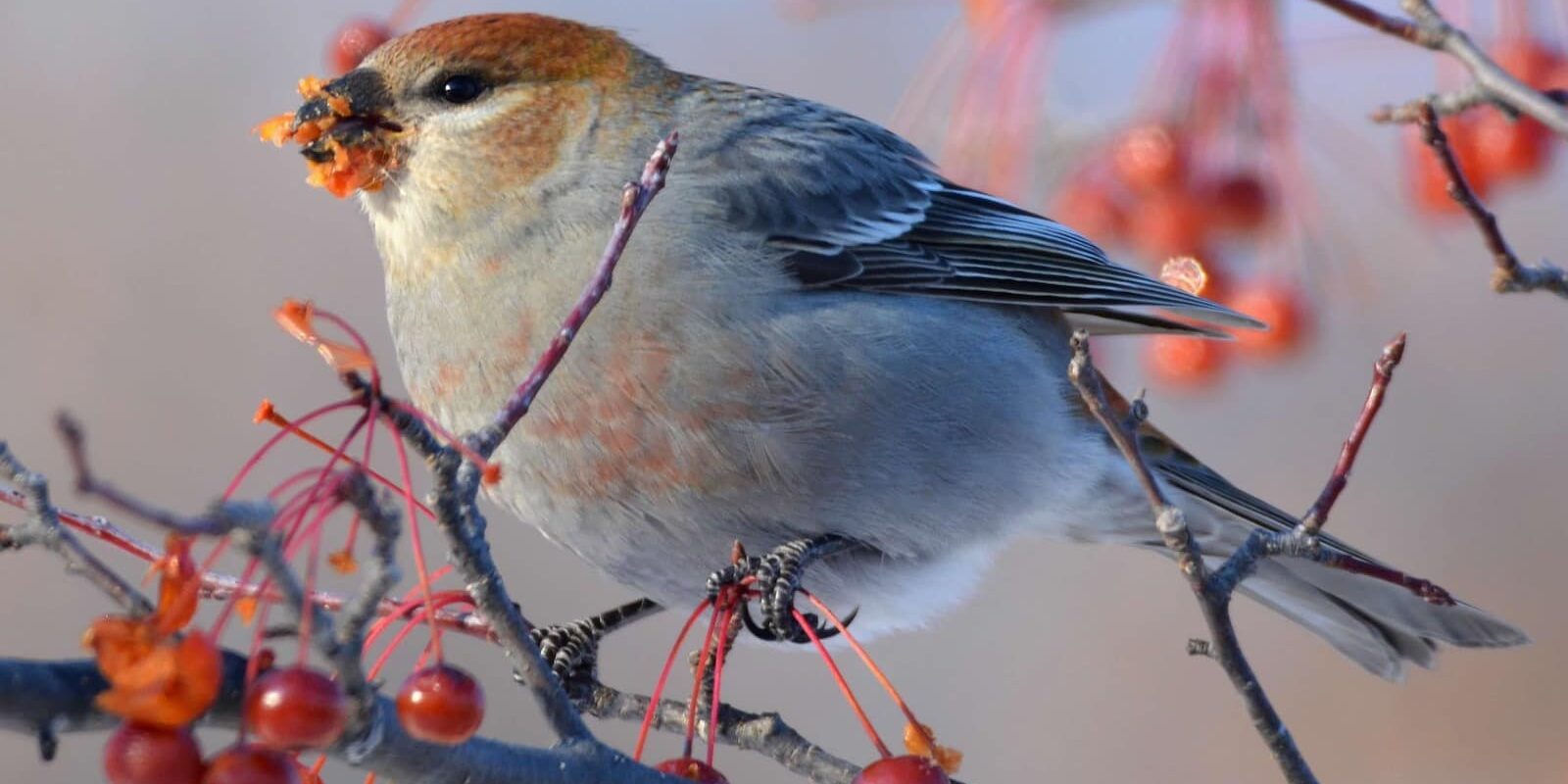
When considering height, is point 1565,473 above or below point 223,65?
below

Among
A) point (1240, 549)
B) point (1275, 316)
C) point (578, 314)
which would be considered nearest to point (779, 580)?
point (1240, 549)

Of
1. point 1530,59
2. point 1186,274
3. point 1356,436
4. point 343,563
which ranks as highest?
point 1530,59

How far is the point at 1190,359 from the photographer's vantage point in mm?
3703

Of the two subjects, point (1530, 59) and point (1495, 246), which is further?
point (1530, 59)

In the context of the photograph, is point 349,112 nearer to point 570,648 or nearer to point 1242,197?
point 570,648

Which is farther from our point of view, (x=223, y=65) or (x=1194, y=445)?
(x=223, y=65)

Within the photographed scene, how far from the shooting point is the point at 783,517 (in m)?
2.82

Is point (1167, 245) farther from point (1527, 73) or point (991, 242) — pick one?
point (1527, 73)

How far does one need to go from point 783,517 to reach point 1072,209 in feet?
3.97

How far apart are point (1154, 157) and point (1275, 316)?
1.62 feet

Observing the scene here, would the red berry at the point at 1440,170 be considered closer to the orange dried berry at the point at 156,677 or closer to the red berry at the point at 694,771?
the red berry at the point at 694,771

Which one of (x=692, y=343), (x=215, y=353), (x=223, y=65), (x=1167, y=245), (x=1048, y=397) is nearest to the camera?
(x=692, y=343)

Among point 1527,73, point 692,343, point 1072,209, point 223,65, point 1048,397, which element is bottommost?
point 692,343

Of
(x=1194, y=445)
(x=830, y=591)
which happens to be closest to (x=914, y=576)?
(x=830, y=591)
